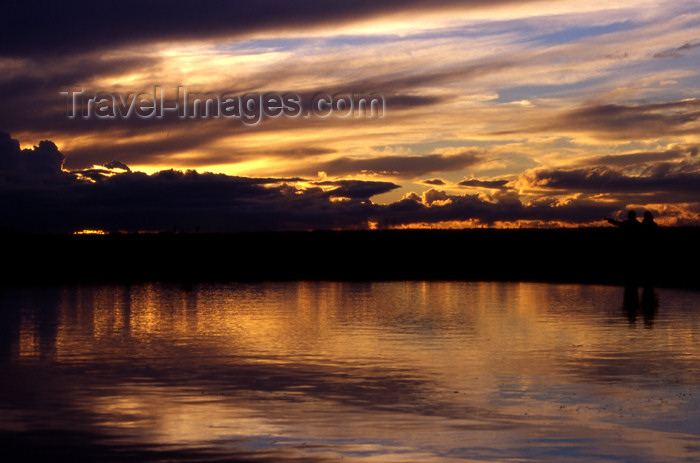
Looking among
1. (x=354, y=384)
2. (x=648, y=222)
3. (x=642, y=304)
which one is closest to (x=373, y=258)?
(x=648, y=222)

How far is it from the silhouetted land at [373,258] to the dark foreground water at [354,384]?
636 inches

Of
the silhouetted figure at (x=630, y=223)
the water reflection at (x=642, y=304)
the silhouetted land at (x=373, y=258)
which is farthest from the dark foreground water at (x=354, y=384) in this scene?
the silhouetted land at (x=373, y=258)

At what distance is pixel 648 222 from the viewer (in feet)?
119

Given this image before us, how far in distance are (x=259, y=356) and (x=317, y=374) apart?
268 centimetres

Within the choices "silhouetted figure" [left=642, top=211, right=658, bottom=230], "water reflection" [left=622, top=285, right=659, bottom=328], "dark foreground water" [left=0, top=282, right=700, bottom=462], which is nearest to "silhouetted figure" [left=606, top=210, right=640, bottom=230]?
"silhouetted figure" [left=642, top=211, right=658, bottom=230]

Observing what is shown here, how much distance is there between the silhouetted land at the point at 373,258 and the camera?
49.0m

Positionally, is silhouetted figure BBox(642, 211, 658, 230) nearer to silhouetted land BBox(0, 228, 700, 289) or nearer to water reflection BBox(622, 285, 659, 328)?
silhouetted land BBox(0, 228, 700, 289)

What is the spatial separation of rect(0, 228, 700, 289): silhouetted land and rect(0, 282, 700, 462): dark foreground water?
636 inches

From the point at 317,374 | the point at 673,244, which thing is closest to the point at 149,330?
the point at 317,374

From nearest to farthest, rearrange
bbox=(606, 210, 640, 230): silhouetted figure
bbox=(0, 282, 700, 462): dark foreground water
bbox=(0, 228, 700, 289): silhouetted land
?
1. bbox=(0, 282, 700, 462): dark foreground water
2. bbox=(606, 210, 640, 230): silhouetted figure
3. bbox=(0, 228, 700, 289): silhouetted land

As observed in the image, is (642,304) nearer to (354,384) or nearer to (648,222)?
(648,222)

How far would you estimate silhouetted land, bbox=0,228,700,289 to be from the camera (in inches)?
1928

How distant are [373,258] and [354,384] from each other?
5825 cm

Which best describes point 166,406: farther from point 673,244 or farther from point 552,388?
point 673,244
